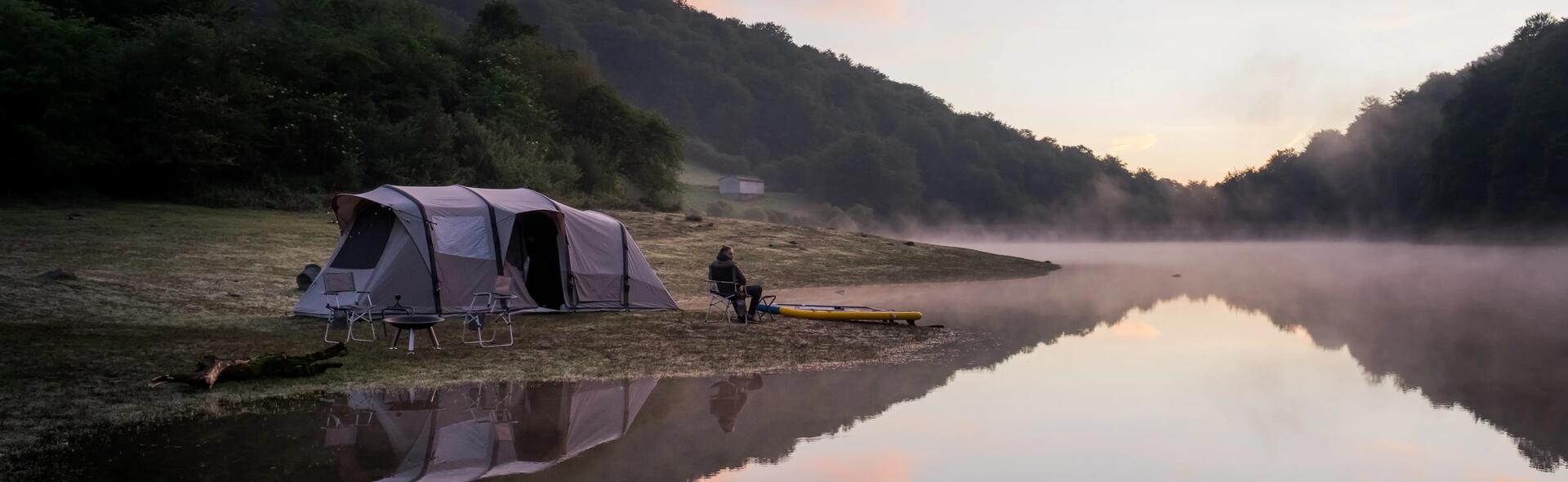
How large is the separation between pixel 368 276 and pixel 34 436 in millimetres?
7715

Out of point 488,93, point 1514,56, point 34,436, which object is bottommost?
point 34,436

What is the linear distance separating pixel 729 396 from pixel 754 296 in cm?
600

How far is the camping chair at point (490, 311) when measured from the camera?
48.7ft

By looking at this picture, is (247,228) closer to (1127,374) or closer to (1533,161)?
(1127,374)

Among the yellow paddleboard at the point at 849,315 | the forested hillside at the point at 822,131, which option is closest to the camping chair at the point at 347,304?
the yellow paddleboard at the point at 849,315

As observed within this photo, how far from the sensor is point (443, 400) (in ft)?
36.2

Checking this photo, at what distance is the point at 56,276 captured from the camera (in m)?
16.5

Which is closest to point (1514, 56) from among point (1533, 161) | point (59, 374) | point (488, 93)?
point (1533, 161)

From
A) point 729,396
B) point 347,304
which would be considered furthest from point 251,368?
point 729,396

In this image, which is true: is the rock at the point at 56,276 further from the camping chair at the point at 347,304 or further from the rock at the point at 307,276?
the camping chair at the point at 347,304

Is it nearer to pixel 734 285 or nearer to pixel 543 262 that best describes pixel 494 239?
pixel 543 262

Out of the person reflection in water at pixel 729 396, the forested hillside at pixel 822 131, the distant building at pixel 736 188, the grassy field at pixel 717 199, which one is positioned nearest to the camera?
the person reflection in water at pixel 729 396

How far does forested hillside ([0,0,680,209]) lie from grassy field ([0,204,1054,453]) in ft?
12.0

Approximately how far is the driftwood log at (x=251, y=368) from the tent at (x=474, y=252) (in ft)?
13.8
